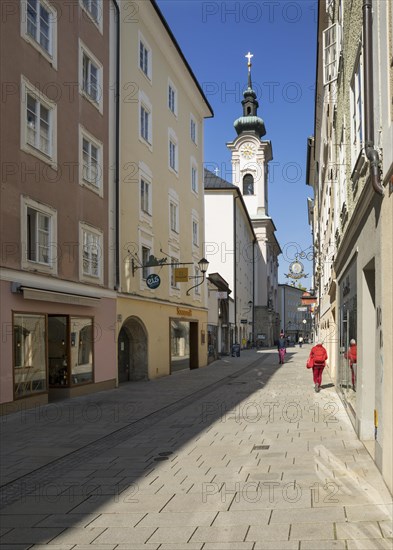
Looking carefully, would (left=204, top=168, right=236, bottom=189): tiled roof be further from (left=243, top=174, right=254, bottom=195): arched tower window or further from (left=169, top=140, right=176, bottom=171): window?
(left=169, top=140, right=176, bottom=171): window

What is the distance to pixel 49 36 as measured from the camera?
58.5 feet

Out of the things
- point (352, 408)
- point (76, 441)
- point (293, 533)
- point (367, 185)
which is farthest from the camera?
point (352, 408)

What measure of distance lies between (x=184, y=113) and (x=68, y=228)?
17.1 metres

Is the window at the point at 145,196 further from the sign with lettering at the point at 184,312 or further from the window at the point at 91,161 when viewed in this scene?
the sign with lettering at the point at 184,312

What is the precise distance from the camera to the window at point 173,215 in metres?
30.6

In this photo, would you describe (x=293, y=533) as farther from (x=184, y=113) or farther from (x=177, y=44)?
Answer: (x=184, y=113)

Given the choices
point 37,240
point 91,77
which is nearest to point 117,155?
point 91,77

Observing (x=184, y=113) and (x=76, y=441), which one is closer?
(x=76, y=441)

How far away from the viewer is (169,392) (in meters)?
20.3

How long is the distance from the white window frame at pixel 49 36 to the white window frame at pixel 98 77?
5.79 ft

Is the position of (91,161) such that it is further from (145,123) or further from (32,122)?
(145,123)

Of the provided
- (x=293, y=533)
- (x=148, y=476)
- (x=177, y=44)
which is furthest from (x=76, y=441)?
(x=177, y=44)

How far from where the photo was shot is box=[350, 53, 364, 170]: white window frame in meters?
10.1

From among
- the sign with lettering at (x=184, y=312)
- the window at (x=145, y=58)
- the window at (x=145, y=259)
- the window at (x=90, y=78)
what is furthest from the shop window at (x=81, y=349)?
the window at (x=145, y=58)
